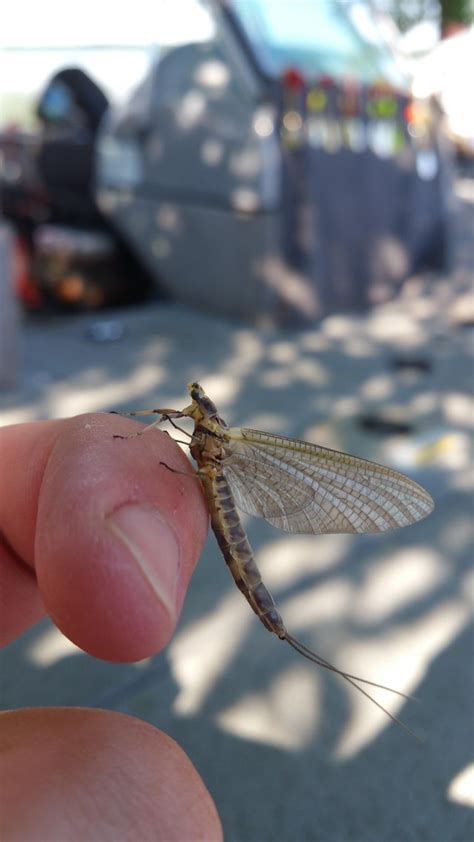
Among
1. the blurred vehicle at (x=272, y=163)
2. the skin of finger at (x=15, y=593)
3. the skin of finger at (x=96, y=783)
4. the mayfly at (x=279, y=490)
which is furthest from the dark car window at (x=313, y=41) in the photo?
the skin of finger at (x=96, y=783)

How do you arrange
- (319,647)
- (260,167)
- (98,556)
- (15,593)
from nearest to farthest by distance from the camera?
(98,556), (15,593), (319,647), (260,167)

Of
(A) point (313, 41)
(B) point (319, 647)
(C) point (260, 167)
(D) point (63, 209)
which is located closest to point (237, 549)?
(B) point (319, 647)

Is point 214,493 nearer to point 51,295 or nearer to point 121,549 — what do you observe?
point 121,549

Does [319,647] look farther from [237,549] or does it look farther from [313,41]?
[313,41]

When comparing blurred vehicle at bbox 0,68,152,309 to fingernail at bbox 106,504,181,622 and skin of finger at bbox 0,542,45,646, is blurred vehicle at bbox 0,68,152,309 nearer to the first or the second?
skin of finger at bbox 0,542,45,646

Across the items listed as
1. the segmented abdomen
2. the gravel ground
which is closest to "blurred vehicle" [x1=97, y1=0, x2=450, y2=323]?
the gravel ground

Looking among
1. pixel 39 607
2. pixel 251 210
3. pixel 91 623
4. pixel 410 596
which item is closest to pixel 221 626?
pixel 410 596
